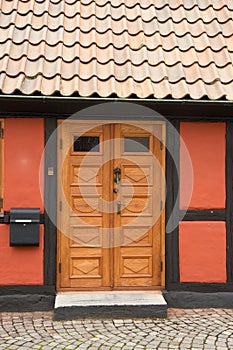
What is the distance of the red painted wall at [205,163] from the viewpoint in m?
5.89

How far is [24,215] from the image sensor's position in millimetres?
5613

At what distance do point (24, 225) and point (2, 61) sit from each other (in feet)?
6.84

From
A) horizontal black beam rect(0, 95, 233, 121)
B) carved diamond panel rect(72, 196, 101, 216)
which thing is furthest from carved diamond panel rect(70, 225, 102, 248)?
horizontal black beam rect(0, 95, 233, 121)

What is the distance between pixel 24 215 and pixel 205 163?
2398 mm

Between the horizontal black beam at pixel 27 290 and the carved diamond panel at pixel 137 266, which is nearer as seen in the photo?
the horizontal black beam at pixel 27 290

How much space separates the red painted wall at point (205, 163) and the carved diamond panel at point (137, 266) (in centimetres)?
86

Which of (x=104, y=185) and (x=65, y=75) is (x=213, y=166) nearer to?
(x=104, y=185)

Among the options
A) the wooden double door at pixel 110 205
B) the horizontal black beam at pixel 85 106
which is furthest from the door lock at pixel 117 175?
the horizontal black beam at pixel 85 106

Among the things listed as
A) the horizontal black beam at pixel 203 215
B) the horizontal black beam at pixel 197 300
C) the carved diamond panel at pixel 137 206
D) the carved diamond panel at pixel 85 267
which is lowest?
the horizontal black beam at pixel 197 300

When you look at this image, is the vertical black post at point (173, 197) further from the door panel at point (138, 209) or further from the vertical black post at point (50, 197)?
the vertical black post at point (50, 197)

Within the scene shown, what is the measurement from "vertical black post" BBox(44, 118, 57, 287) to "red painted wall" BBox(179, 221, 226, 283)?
1636mm

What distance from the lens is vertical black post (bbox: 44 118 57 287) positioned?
226 inches

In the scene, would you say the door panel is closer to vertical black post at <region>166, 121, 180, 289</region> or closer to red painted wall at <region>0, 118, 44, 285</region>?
vertical black post at <region>166, 121, 180, 289</region>

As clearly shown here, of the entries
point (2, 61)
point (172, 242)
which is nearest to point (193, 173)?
point (172, 242)
